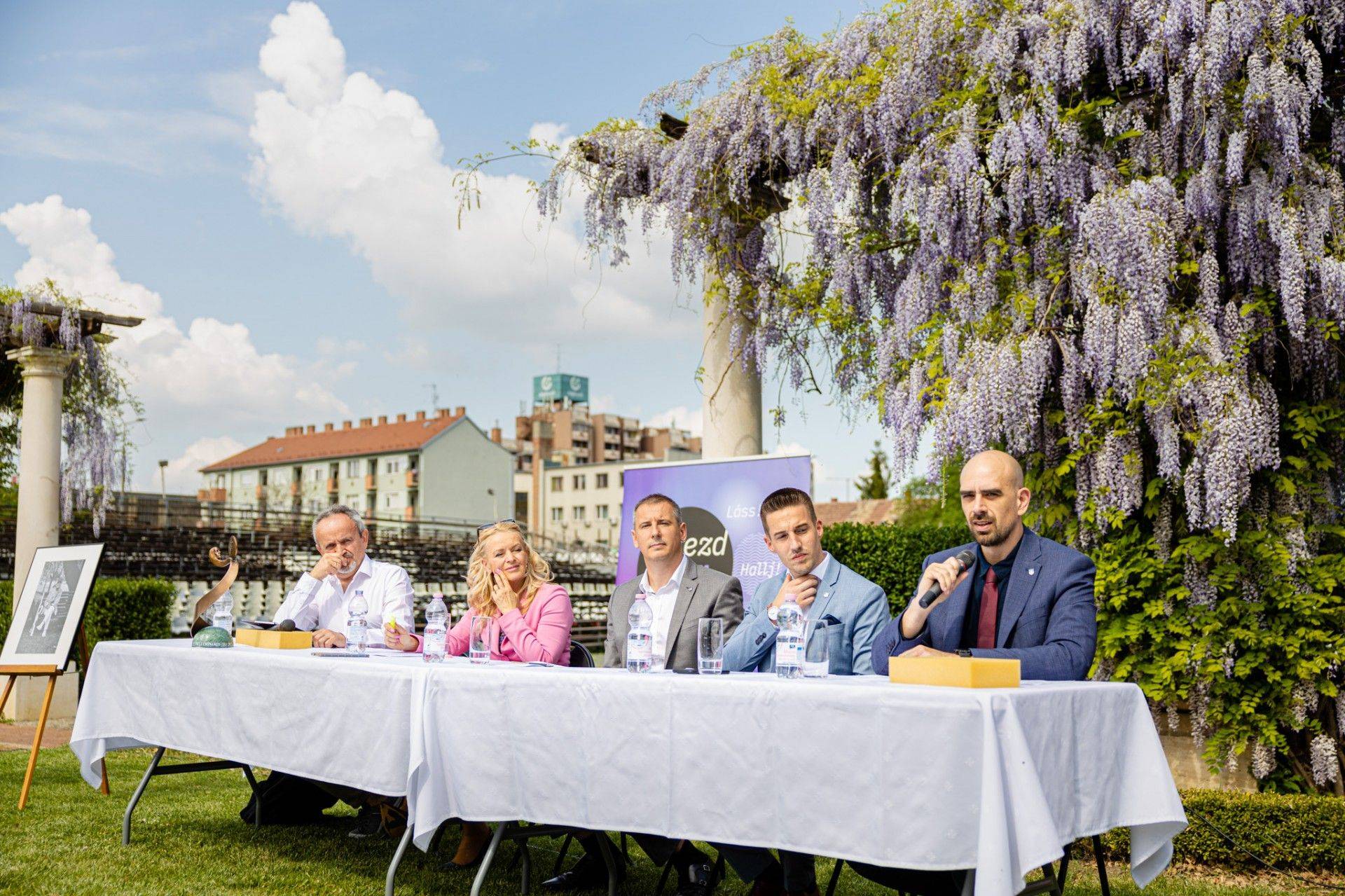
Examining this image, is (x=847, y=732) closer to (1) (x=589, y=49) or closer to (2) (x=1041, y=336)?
(2) (x=1041, y=336)

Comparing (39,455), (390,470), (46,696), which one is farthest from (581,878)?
(390,470)

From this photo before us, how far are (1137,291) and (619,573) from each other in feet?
10.6

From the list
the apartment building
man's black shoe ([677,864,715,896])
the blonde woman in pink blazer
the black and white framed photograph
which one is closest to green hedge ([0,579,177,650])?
the black and white framed photograph

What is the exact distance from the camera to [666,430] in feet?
250

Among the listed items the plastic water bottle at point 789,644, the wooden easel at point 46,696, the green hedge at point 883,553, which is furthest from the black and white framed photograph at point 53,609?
the green hedge at point 883,553

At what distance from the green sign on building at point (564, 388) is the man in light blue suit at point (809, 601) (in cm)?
7894

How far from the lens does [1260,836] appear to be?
4.50 meters

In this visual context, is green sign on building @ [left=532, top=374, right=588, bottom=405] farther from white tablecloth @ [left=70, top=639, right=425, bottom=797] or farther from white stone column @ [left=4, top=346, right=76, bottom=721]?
white tablecloth @ [left=70, top=639, right=425, bottom=797]

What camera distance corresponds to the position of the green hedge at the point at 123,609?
30.1 feet

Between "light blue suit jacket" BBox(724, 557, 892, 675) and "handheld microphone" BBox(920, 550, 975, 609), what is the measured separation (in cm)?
54

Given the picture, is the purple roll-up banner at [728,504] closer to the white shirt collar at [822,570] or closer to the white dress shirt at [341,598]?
the white dress shirt at [341,598]

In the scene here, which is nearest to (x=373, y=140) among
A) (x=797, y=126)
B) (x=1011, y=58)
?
(x=797, y=126)

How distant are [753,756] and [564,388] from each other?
268ft

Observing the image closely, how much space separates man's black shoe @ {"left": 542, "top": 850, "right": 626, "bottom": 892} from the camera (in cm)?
375
